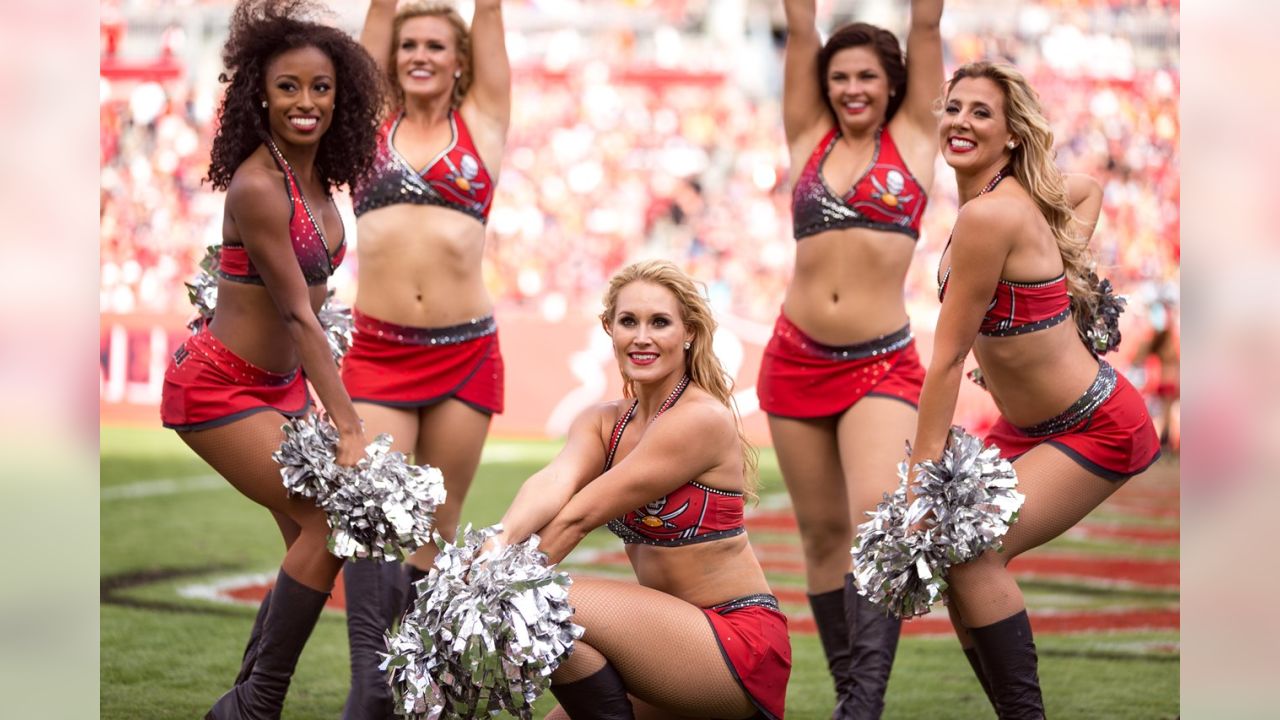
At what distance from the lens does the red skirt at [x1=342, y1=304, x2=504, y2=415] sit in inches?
148

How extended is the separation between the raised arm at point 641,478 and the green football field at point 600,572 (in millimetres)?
1462

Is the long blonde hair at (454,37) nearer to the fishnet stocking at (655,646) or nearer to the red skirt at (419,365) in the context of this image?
the red skirt at (419,365)

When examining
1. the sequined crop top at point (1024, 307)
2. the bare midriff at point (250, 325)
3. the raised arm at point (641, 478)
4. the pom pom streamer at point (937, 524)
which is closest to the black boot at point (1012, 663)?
the pom pom streamer at point (937, 524)

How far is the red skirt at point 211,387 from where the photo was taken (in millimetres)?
3016

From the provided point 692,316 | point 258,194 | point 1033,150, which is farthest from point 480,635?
point 1033,150

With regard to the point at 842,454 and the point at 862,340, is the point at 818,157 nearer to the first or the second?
the point at 862,340

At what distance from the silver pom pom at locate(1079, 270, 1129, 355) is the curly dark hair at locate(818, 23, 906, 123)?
3.11 feet

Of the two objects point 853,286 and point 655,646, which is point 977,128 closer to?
point 853,286

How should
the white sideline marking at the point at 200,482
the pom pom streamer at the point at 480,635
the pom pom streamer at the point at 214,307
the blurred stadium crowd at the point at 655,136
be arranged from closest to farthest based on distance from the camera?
the pom pom streamer at the point at 480,635 < the pom pom streamer at the point at 214,307 < the white sideline marking at the point at 200,482 < the blurred stadium crowd at the point at 655,136

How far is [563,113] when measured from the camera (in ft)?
45.0

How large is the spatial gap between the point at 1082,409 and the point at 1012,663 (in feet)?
1.78

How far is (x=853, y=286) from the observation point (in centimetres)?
375
